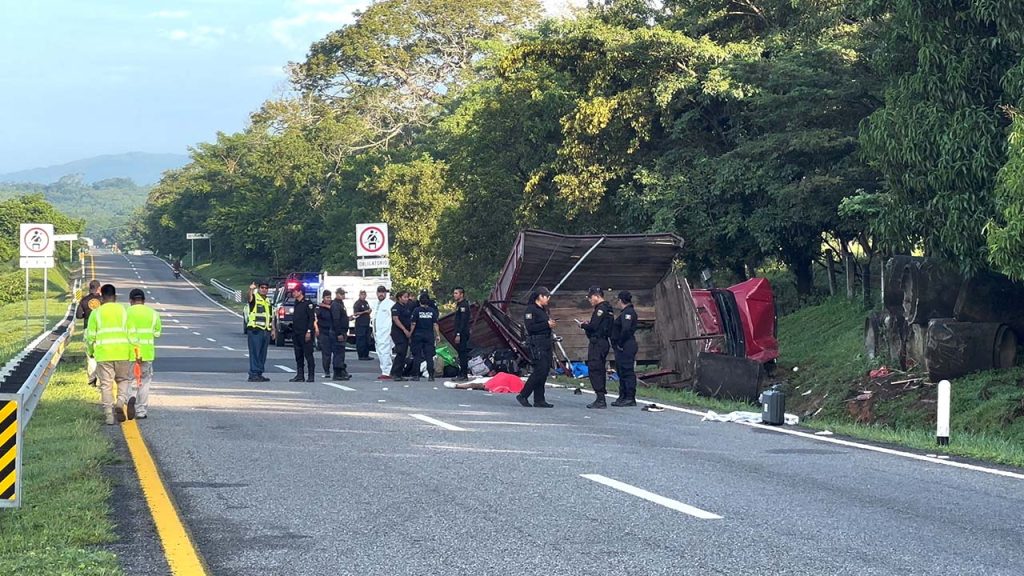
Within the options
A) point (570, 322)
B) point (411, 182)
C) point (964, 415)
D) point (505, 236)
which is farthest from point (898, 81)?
point (411, 182)

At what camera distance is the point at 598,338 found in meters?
18.3

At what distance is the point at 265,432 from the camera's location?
14195 millimetres

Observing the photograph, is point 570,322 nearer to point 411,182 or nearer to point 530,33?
point 530,33

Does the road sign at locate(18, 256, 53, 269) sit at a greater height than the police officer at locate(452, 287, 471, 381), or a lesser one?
greater

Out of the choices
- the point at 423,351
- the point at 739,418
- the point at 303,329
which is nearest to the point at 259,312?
the point at 303,329

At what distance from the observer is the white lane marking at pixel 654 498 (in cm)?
877

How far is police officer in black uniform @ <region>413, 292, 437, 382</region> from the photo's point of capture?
2361 cm

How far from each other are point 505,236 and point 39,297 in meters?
56.3

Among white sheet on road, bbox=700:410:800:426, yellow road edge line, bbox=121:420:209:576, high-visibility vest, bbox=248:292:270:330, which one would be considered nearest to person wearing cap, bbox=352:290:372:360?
high-visibility vest, bbox=248:292:270:330

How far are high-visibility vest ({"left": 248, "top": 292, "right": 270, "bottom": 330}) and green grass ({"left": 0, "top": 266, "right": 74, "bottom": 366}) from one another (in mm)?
6391

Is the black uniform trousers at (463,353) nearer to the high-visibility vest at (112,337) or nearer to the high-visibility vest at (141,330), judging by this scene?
the high-visibility vest at (141,330)

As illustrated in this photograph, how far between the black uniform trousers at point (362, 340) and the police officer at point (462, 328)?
7.86m

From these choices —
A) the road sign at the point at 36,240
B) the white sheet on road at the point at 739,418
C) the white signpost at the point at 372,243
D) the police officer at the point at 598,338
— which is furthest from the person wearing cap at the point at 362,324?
the white sheet on road at the point at 739,418

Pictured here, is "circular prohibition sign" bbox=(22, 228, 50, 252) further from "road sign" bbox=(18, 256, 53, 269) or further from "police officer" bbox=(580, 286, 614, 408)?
"police officer" bbox=(580, 286, 614, 408)
